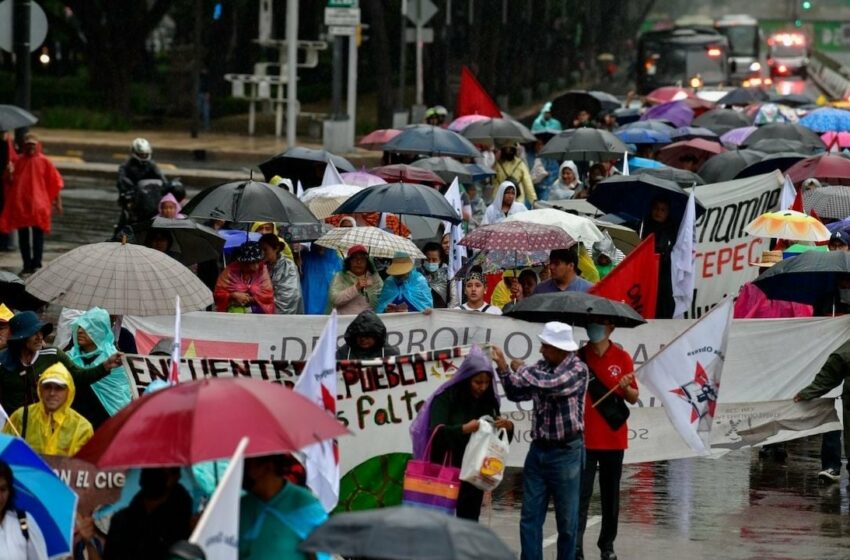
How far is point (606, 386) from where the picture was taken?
31.7 ft

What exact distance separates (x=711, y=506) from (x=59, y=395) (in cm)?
455

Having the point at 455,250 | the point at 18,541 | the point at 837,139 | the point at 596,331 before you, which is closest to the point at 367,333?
the point at 596,331

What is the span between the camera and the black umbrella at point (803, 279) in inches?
467

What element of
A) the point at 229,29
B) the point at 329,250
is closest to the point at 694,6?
the point at 229,29

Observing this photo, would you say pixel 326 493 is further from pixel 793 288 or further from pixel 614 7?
pixel 614 7

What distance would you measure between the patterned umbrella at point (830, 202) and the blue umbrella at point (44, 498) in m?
10.2

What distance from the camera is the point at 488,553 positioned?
5578 mm

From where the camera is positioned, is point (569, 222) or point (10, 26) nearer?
point (569, 222)

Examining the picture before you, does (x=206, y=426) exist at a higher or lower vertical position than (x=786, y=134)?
higher

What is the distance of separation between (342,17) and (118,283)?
22195 millimetres

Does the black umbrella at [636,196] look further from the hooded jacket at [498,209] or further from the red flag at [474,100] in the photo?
the red flag at [474,100]

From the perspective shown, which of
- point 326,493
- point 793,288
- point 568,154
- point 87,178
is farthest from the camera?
point 87,178

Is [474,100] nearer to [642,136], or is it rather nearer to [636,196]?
[642,136]

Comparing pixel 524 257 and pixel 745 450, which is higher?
pixel 524 257
